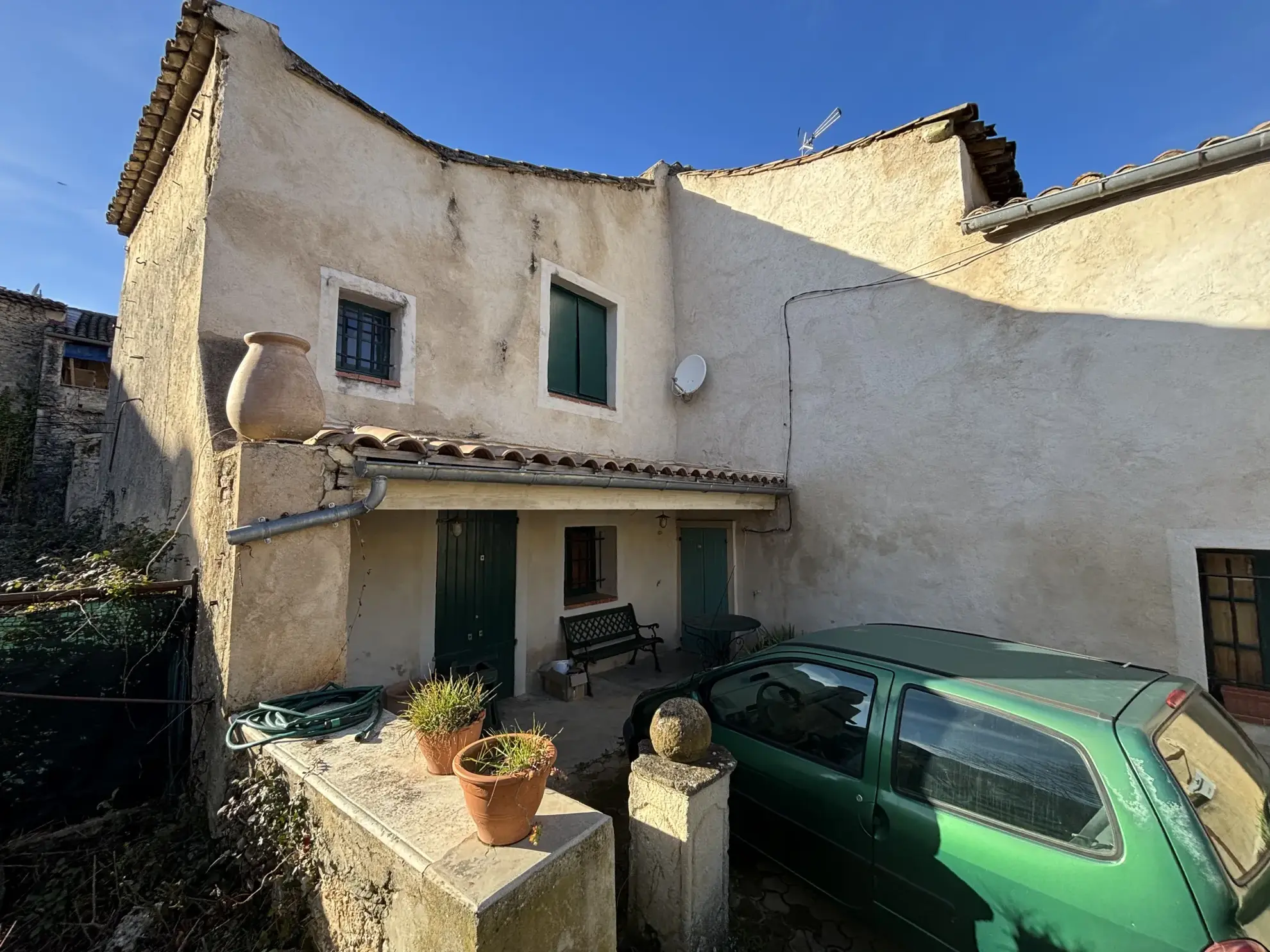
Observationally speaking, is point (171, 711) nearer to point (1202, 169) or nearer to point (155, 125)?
point (155, 125)

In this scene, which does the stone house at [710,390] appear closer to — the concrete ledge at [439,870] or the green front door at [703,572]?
the green front door at [703,572]

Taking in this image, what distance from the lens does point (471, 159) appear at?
6371 millimetres

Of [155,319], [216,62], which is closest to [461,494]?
[216,62]

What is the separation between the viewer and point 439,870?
1823 mm

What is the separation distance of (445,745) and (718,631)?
513 cm

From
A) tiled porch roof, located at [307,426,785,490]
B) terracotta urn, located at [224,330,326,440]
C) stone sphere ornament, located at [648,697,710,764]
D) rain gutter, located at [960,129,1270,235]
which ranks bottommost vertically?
stone sphere ornament, located at [648,697,710,764]

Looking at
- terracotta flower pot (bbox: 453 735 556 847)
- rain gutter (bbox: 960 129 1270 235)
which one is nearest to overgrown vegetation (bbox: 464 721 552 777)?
terracotta flower pot (bbox: 453 735 556 847)

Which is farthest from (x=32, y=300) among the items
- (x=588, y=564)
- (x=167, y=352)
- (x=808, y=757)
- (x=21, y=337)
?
(x=808, y=757)

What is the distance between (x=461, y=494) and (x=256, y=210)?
3389 millimetres

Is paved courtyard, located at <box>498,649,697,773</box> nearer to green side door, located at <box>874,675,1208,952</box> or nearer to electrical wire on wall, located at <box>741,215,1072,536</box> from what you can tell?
electrical wire on wall, located at <box>741,215,1072,536</box>

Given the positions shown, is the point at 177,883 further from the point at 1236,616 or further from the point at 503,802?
the point at 1236,616

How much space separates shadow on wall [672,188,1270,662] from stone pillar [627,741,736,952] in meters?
4.38

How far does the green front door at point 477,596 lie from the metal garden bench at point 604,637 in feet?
2.66

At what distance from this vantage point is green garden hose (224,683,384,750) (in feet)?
9.04
